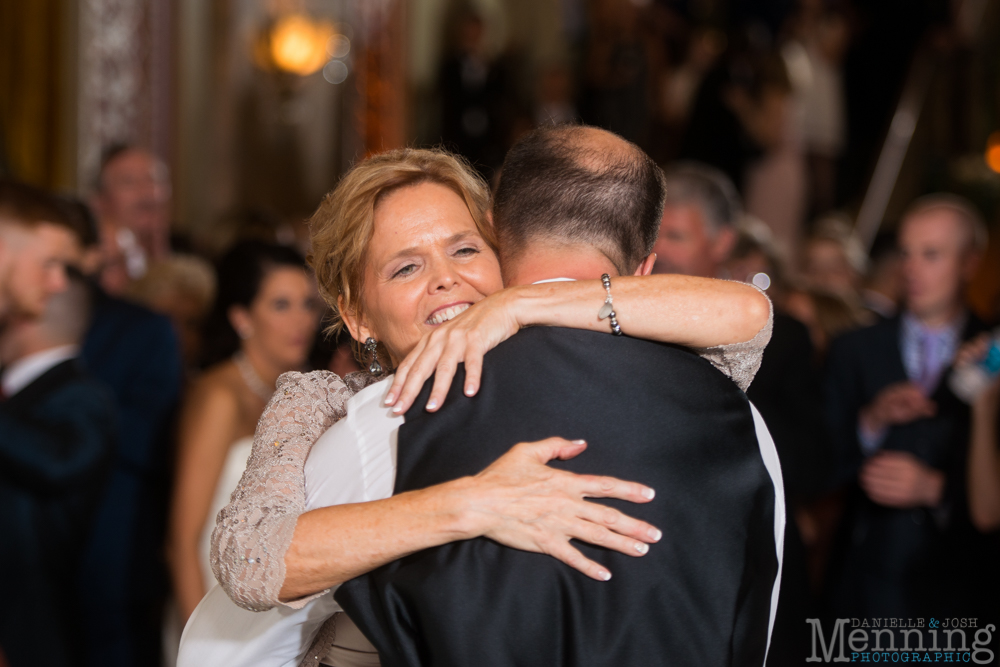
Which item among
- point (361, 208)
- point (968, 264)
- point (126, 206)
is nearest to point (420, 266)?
point (361, 208)

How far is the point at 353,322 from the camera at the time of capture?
1.94 meters

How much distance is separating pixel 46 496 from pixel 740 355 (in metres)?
2.20

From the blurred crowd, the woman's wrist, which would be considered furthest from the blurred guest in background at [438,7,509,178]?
the woman's wrist

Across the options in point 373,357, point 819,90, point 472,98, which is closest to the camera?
point 373,357

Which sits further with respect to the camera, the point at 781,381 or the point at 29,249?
the point at 781,381

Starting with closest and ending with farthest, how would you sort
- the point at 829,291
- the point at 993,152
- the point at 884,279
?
1. the point at 829,291
2. the point at 884,279
3. the point at 993,152

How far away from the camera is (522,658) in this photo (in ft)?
4.25

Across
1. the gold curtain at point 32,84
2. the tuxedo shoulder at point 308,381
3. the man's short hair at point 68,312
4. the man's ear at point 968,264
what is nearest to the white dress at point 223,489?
the man's short hair at point 68,312

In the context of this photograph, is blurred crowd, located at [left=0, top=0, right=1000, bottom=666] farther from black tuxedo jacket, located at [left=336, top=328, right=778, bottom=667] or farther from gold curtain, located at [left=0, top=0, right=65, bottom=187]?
gold curtain, located at [left=0, top=0, right=65, bottom=187]

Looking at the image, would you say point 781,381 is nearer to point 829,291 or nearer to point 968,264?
point 968,264

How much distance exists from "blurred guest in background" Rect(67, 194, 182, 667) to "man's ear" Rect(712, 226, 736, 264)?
6.95 ft

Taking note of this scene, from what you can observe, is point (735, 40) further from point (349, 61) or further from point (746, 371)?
point (746, 371)

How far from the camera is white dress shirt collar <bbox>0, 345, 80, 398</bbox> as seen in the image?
9.27 feet

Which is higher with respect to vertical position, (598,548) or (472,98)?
(472,98)
